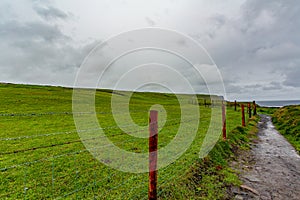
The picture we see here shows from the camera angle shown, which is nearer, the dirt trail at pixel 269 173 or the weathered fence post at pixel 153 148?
the weathered fence post at pixel 153 148

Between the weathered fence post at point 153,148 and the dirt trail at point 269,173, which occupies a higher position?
the weathered fence post at point 153,148

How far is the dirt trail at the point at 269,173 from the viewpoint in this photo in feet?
18.9

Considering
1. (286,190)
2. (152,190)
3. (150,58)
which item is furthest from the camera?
(150,58)

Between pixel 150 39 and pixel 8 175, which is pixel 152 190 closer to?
pixel 8 175

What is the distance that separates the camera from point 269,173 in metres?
7.33

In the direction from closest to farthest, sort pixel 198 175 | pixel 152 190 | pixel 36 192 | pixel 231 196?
1. pixel 152 190
2. pixel 36 192
3. pixel 231 196
4. pixel 198 175

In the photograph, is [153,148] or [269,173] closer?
[153,148]

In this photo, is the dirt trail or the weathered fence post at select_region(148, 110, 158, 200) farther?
the dirt trail

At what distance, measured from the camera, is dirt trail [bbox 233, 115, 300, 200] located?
227 inches

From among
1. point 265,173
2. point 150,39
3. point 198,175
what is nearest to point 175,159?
point 198,175

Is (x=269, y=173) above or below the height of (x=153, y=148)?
below

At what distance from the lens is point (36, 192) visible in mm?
5180

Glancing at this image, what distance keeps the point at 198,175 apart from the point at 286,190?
8.34 ft

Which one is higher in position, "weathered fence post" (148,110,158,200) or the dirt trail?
"weathered fence post" (148,110,158,200)
